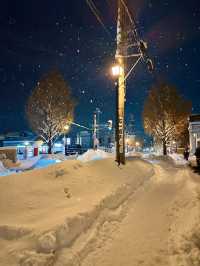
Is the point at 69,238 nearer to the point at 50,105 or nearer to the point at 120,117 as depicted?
the point at 120,117

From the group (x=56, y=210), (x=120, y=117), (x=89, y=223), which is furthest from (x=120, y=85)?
(x=89, y=223)

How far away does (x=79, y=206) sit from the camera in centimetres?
665

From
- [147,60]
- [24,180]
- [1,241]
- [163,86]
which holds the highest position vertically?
[163,86]

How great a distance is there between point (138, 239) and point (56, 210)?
6.45ft

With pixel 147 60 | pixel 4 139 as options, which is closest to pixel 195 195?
pixel 147 60

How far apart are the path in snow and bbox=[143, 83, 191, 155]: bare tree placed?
28526 mm

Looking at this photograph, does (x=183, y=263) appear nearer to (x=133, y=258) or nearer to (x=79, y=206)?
Answer: (x=133, y=258)

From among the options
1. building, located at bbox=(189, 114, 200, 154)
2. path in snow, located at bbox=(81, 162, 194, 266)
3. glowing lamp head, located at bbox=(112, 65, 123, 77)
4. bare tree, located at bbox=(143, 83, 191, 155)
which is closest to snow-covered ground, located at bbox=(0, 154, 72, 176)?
glowing lamp head, located at bbox=(112, 65, 123, 77)

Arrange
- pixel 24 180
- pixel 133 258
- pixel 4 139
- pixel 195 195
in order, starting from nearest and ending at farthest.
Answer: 1. pixel 133 258
2. pixel 24 180
3. pixel 195 195
4. pixel 4 139

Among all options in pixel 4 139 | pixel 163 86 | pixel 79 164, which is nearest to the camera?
pixel 79 164

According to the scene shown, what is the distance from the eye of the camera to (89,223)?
6043 mm

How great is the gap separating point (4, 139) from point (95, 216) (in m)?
76.7

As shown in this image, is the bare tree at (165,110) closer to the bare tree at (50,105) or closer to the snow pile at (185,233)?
the bare tree at (50,105)

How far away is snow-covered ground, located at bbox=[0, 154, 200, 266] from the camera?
4.51 meters
